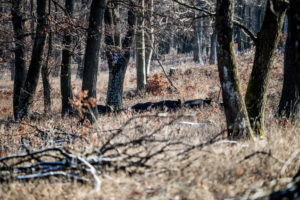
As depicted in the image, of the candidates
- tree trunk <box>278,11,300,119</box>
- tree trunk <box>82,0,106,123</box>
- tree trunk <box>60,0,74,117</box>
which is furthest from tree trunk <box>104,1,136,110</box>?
tree trunk <box>278,11,300,119</box>

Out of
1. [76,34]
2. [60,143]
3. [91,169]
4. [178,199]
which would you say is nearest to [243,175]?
[178,199]

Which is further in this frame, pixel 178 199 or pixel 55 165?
pixel 55 165

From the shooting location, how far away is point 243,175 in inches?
127

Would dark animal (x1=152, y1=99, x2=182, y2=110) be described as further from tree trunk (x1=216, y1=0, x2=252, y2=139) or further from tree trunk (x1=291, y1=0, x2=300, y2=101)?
tree trunk (x1=291, y1=0, x2=300, y2=101)

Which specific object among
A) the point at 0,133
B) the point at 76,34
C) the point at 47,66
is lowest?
the point at 0,133

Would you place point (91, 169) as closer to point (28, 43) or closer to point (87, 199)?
point (87, 199)

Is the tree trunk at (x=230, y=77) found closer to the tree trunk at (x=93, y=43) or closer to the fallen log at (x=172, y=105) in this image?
the tree trunk at (x=93, y=43)

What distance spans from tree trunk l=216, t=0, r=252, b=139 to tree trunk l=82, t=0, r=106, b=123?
12.3ft

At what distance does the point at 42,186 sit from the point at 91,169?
1.92ft

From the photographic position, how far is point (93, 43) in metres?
7.30

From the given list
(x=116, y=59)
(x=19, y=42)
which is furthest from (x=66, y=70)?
(x=116, y=59)

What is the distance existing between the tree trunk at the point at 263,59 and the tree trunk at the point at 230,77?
49cm

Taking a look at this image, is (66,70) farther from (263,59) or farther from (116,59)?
(263,59)

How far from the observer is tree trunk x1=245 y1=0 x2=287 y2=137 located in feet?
15.2
